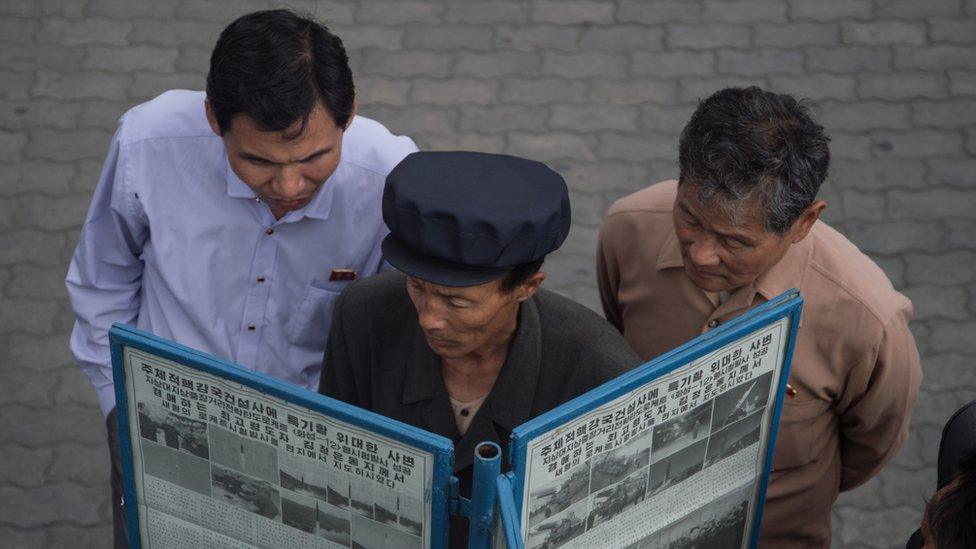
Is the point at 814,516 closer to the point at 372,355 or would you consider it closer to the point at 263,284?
→ the point at 372,355

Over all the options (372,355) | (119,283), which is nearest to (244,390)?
(372,355)

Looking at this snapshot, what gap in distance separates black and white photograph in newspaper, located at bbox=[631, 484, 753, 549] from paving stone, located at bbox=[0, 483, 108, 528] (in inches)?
107

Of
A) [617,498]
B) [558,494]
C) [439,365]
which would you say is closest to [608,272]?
[439,365]

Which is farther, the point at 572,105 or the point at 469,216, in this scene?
the point at 572,105

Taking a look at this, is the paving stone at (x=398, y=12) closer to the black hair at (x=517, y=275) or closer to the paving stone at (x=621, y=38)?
the paving stone at (x=621, y=38)

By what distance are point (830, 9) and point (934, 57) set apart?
0.63 metres

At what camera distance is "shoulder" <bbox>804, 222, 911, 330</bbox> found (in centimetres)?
271

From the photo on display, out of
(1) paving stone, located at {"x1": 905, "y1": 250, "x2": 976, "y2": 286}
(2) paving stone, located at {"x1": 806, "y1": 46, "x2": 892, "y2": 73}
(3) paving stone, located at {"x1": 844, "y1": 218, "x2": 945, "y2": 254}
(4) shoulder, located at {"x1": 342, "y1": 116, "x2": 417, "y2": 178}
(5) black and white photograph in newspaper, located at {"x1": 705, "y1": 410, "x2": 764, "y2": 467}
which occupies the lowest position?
(1) paving stone, located at {"x1": 905, "y1": 250, "x2": 976, "y2": 286}

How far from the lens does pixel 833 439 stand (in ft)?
10.0

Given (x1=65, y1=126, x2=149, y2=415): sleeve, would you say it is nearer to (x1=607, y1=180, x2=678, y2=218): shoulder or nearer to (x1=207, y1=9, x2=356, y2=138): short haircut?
(x1=207, y1=9, x2=356, y2=138): short haircut

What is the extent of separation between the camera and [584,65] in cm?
610

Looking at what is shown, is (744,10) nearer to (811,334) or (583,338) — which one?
(811,334)

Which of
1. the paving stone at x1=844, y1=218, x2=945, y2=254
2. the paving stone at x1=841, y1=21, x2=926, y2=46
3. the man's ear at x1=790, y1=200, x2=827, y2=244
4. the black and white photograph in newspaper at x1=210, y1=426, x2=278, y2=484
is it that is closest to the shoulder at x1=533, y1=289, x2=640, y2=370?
the man's ear at x1=790, y1=200, x2=827, y2=244

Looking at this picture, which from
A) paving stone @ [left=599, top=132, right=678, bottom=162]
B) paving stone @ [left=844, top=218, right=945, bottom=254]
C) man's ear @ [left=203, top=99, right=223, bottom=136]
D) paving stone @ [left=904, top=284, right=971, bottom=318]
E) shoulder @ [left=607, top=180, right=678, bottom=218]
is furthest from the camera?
paving stone @ [left=599, top=132, right=678, bottom=162]
